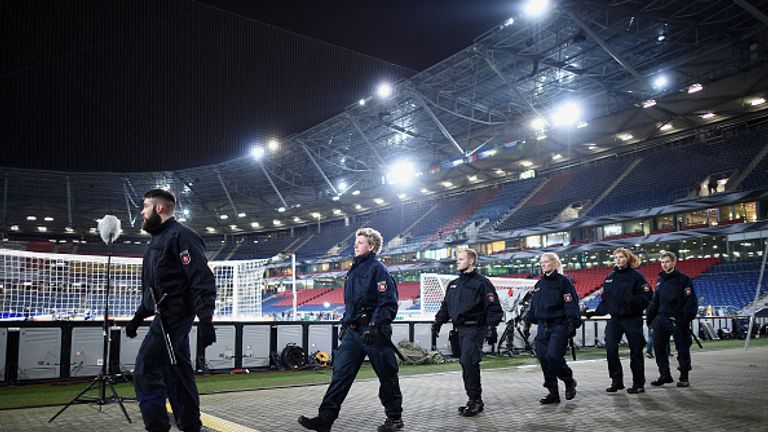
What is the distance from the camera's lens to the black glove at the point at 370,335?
4809 millimetres

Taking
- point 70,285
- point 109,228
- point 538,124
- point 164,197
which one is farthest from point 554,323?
point 538,124

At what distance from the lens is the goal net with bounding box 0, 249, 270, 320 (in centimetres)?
1026

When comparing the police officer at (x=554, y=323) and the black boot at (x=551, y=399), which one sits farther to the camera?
the police officer at (x=554, y=323)

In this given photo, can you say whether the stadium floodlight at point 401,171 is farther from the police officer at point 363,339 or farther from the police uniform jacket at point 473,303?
the police officer at point 363,339

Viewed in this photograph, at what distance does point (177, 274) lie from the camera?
3.98m

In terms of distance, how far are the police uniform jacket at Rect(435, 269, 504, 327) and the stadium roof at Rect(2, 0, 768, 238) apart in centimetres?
600

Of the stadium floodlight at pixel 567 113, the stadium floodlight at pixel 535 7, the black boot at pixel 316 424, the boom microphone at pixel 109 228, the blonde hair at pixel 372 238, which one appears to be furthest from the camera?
the stadium floodlight at pixel 567 113

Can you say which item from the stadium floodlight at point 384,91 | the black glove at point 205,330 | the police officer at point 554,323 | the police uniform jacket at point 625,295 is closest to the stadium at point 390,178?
the stadium floodlight at point 384,91

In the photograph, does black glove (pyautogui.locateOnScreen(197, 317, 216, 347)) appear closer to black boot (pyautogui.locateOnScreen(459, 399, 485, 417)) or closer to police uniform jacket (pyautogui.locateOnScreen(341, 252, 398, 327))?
police uniform jacket (pyautogui.locateOnScreen(341, 252, 398, 327))

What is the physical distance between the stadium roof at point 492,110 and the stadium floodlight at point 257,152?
41.6 inches

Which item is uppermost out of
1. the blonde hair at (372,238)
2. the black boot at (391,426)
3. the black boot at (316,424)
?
the blonde hair at (372,238)

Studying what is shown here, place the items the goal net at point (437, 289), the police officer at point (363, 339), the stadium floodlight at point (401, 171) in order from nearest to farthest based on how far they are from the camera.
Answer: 1. the police officer at point (363, 339)
2. the goal net at point (437, 289)
3. the stadium floodlight at point (401, 171)

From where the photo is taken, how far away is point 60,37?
10.4 metres

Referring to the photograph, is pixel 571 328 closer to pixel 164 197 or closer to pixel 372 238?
pixel 372 238
